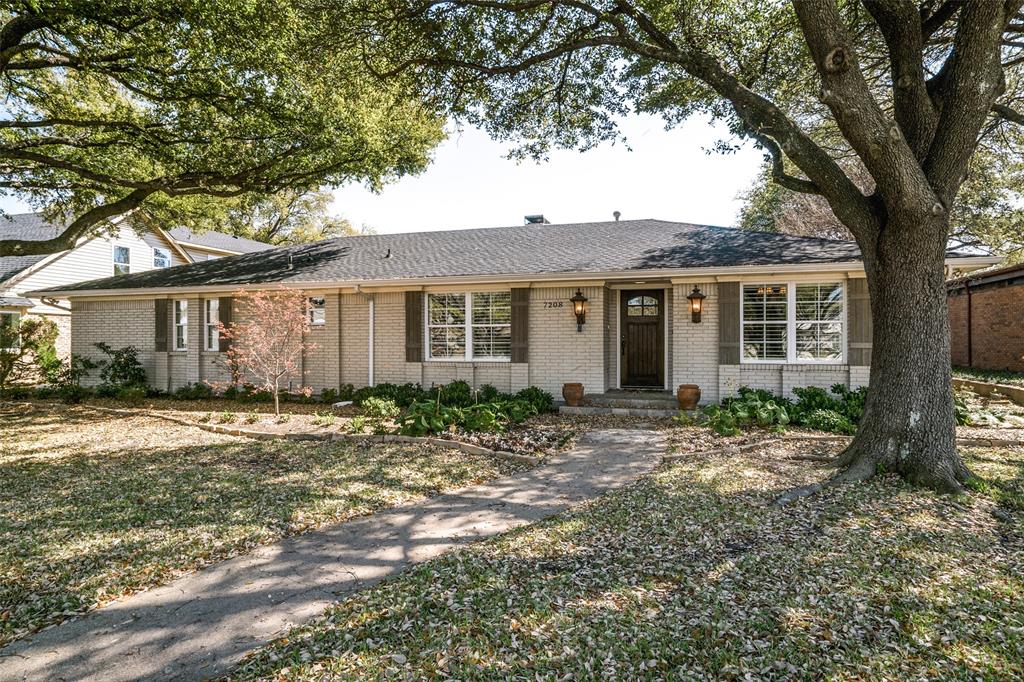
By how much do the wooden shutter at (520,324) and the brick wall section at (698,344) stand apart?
303cm

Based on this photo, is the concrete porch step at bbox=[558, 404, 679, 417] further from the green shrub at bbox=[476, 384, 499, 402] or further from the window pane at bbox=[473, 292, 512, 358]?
the window pane at bbox=[473, 292, 512, 358]

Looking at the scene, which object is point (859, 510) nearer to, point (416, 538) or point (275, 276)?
point (416, 538)

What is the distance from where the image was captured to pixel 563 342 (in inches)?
448

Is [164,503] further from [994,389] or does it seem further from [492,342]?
[994,389]

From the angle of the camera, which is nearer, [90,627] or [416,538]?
[90,627]

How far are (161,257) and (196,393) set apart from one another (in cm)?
1393

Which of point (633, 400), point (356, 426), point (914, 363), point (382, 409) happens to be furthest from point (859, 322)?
point (356, 426)

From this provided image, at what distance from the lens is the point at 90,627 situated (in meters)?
3.06

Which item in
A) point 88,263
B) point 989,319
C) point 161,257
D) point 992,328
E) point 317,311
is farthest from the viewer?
point 161,257

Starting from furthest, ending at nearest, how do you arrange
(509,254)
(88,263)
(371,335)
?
(88,263)
(509,254)
(371,335)

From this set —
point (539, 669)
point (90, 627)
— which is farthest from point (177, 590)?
point (539, 669)

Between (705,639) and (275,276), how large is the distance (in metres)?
12.3

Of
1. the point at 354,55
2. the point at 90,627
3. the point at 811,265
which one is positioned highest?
the point at 354,55

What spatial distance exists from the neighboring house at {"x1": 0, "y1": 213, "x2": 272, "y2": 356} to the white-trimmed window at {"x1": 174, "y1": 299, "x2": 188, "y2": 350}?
6928mm
